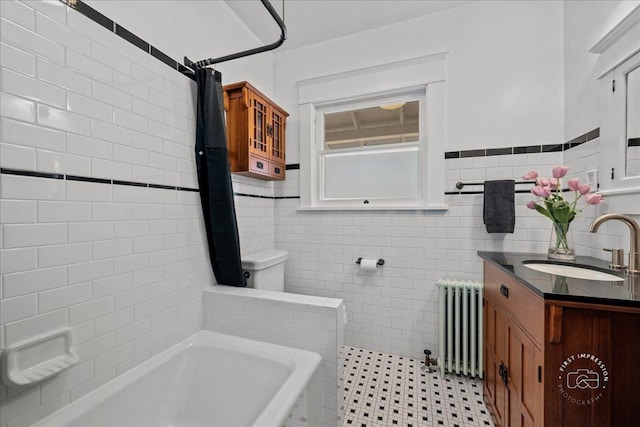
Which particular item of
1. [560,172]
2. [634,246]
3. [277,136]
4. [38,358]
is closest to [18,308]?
[38,358]

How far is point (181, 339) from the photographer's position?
60.9 inches

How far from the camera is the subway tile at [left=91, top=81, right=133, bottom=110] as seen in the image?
1132 millimetres

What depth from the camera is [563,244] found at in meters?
1.48

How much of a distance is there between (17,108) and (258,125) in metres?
1.29

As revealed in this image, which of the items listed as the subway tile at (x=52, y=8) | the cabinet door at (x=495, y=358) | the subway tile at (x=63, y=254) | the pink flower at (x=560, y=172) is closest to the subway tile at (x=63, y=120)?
the subway tile at (x=52, y=8)

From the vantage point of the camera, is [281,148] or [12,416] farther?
[281,148]

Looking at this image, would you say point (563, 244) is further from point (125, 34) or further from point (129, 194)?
point (125, 34)

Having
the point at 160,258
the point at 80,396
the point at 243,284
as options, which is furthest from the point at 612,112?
the point at 80,396

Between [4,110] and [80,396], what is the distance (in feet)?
3.70

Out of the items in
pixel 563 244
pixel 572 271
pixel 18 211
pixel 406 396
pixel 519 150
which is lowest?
pixel 406 396

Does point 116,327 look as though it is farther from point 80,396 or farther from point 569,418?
point 569,418

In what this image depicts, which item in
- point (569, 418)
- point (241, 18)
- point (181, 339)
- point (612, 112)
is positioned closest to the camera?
point (569, 418)

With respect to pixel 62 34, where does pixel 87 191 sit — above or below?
below

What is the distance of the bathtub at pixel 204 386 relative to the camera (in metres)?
1.11
